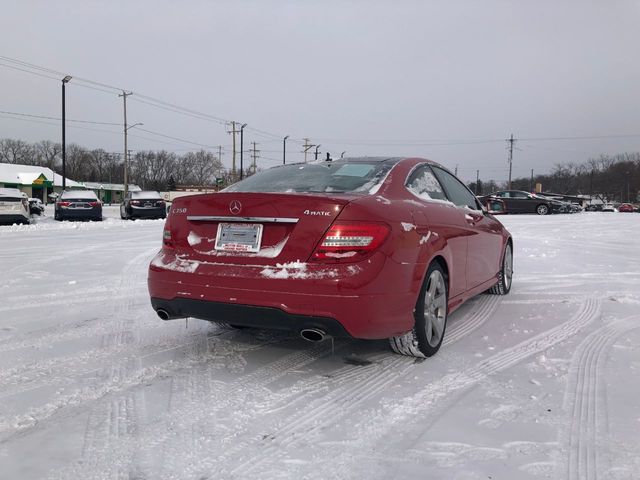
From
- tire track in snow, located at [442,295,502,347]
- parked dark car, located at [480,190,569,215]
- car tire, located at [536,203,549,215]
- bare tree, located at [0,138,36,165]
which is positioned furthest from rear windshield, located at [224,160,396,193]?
bare tree, located at [0,138,36,165]

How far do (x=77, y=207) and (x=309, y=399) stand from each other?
19105 millimetres

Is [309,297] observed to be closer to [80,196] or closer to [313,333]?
[313,333]

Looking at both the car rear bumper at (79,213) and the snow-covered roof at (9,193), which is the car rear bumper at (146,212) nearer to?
the car rear bumper at (79,213)

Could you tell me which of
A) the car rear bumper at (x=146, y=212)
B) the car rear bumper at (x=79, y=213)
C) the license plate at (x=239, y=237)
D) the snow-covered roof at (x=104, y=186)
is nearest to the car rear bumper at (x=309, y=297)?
the license plate at (x=239, y=237)

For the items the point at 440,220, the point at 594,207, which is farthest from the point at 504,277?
the point at 594,207

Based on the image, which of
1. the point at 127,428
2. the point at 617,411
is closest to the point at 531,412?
the point at 617,411

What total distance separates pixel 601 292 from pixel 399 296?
13.6 ft

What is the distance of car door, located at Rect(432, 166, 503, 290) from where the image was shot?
4535 mm

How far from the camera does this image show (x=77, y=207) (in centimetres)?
1950

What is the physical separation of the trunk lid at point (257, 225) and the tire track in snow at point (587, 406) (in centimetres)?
166

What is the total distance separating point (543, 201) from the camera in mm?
30609

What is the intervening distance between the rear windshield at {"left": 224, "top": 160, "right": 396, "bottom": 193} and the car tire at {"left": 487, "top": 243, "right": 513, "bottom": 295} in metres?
2.66

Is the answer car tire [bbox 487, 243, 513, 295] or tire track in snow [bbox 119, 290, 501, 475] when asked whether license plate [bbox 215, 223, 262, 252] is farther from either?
car tire [bbox 487, 243, 513, 295]

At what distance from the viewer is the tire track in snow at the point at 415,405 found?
226 centimetres
